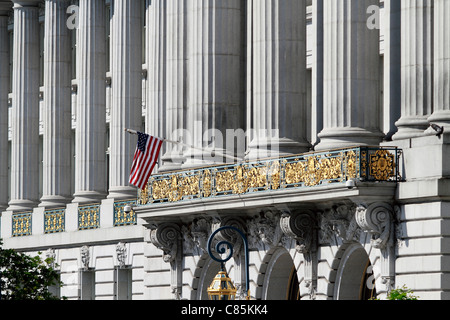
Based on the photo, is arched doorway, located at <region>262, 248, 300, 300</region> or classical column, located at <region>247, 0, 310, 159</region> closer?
classical column, located at <region>247, 0, 310, 159</region>

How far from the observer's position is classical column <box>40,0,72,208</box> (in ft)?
223

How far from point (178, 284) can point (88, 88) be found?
15.2m

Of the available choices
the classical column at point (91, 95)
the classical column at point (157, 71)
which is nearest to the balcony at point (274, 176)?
the classical column at point (157, 71)

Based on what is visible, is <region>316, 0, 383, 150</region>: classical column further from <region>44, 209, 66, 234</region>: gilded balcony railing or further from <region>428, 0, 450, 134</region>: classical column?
<region>44, 209, 66, 234</region>: gilded balcony railing

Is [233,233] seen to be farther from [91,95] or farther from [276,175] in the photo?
[91,95]

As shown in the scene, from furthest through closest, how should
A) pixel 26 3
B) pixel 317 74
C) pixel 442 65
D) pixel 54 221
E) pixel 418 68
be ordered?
pixel 26 3 → pixel 54 221 → pixel 317 74 → pixel 418 68 → pixel 442 65

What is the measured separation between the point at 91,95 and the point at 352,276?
24.1 meters

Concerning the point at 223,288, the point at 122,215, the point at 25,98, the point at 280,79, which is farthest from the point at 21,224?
the point at 223,288

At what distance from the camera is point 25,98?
71.6 m

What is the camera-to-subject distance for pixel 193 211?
49344 mm

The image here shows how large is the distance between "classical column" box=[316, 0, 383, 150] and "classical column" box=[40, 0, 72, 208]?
25.8 metres

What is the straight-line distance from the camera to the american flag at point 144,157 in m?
49.2

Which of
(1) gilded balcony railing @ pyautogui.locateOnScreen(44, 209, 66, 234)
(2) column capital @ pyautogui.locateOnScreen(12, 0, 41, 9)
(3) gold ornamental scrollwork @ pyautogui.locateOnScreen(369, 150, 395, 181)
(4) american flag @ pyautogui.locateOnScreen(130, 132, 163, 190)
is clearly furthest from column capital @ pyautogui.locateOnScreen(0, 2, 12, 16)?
(3) gold ornamental scrollwork @ pyautogui.locateOnScreen(369, 150, 395, 181)
